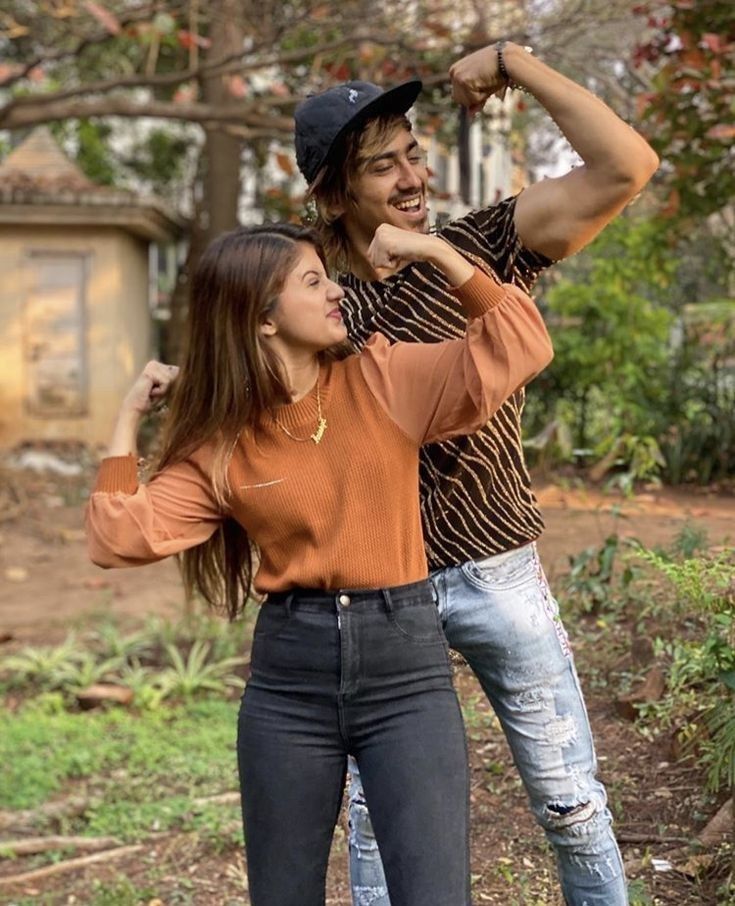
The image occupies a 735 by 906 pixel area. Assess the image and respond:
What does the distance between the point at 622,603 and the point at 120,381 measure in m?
11.1

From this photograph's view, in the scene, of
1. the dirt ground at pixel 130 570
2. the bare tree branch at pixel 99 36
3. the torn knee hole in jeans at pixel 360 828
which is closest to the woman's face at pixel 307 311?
the torn knee hole in jeans at pixel 360 828

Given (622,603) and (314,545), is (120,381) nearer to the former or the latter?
(622,603)

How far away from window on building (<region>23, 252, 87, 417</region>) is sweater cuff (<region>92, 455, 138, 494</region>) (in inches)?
508

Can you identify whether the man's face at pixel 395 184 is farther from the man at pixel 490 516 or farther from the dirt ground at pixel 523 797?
the dirt ground at pixel 523 797

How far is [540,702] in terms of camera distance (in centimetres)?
250

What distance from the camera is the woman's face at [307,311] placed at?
2377mm

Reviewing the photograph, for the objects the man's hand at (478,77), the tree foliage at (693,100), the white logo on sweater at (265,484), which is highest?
the tree foliage at (693,100)

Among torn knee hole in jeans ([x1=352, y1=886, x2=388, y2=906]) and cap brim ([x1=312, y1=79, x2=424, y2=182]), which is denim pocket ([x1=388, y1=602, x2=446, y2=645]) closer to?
torn knee hole in jeans ([x1=352, y1=886, x2=388, y2=906])

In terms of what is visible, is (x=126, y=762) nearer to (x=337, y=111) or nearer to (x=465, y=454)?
(x=465, y=454)

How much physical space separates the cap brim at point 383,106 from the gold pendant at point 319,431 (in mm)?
584

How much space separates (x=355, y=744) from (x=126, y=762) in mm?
3461

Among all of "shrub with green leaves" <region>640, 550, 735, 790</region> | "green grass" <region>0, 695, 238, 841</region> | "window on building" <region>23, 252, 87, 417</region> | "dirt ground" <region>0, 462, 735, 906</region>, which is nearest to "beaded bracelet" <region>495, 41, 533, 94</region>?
"shrub with green leaves" <region>640, 550, 735, 790</region>

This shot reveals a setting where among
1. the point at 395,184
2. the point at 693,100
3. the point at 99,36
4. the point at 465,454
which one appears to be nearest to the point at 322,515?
the point at 465,454

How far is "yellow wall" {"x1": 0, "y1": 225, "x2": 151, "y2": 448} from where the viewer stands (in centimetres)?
1497
